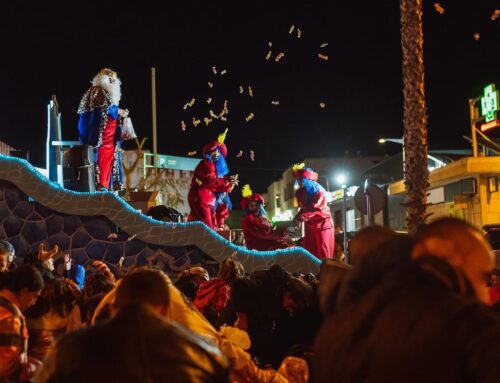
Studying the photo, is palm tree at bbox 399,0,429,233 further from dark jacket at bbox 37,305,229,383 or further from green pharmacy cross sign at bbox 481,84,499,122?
green pharmacy cross sign at bbox 481,84,499,122

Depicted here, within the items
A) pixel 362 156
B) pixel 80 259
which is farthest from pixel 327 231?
pixel 362 156

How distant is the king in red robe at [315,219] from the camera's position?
634 inches

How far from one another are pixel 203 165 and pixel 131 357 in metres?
14.2

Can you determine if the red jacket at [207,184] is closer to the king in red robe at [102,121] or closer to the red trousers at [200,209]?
the red trousers at [200,209]

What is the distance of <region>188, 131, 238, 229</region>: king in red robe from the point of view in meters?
15.9

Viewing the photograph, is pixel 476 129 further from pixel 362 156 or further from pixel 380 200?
pixel 362 156

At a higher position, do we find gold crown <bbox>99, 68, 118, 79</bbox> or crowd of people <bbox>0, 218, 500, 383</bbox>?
gold crown <bbox>99, 68, 118, 79</bbox>

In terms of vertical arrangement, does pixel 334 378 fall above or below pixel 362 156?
below

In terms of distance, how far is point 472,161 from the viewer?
955 inches

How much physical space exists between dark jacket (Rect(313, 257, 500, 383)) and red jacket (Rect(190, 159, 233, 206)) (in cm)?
1349

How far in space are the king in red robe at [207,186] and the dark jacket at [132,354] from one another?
45.4 feet

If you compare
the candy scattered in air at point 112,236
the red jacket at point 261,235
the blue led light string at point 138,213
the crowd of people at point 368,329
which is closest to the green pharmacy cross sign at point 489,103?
the red jacket at point 261,235

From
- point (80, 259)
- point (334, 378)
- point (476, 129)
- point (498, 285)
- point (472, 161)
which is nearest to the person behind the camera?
point (334, 378)

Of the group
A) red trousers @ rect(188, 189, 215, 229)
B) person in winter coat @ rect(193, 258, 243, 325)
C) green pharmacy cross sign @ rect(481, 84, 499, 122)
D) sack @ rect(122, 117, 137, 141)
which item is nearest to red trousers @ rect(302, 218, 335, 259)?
red trousers @ rect(188, 189, 215, 229)
